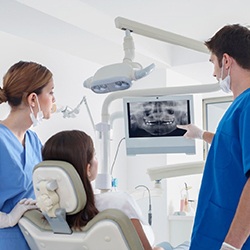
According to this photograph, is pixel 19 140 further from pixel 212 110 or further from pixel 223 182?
pixel 212 110

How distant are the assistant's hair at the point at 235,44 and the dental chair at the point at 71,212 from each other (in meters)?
0.63

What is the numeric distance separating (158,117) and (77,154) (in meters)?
0.81

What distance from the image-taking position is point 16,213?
1.50 metres

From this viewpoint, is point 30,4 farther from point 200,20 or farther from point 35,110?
point 200,20

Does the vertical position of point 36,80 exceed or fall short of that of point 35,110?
it exceeds it

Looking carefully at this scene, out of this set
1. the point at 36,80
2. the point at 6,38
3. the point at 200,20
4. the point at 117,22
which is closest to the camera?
the point at 36,80

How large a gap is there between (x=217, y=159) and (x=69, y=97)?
2.15 meters

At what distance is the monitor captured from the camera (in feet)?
6.84

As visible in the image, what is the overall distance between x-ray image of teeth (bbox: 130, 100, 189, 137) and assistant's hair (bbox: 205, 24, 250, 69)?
652 mm

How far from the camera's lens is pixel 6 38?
2.85 meters

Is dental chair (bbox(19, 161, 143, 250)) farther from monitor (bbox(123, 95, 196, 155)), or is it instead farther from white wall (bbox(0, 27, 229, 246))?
white wall (bbox(0, 27, 229, 246))

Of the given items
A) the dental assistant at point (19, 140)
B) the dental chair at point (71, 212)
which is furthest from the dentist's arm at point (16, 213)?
the dental chair at point (71, 212)

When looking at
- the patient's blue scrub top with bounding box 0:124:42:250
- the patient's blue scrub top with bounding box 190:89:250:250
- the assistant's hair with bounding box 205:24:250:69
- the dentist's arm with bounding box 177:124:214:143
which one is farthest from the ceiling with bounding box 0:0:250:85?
the patient's blue scrub top with bounding box 190:89:250:250

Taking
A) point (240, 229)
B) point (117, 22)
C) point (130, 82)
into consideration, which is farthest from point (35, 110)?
point (240, 229)
